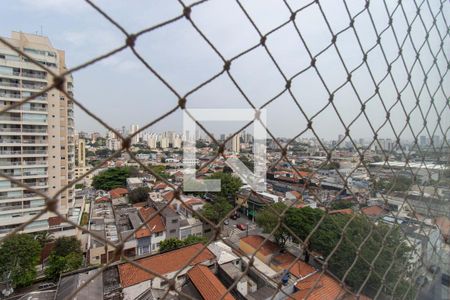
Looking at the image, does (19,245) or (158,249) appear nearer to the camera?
(19,245)

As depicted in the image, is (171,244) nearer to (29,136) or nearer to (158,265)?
(158,265)

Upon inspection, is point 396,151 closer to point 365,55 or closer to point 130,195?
point 365,55

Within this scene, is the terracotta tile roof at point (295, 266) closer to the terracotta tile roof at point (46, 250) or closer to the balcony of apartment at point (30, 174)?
the terracotta tile roof at point (46, 250)

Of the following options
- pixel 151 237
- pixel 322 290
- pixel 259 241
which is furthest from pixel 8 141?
pixel 322 290

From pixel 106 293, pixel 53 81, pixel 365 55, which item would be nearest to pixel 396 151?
pixel 365 55

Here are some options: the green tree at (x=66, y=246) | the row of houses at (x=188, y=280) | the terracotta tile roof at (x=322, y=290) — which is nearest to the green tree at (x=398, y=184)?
the terracotta tile roof at (x=322, y=290)

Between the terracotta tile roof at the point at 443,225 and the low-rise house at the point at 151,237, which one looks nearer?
the terracotta tile roof at the point at 443,225
